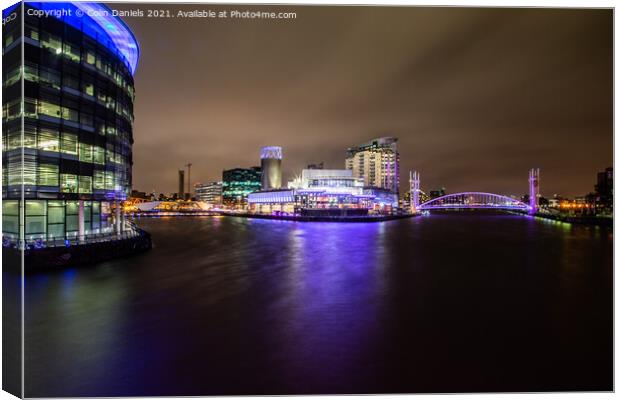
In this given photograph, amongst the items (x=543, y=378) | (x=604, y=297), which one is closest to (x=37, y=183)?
(x=543, y=378)

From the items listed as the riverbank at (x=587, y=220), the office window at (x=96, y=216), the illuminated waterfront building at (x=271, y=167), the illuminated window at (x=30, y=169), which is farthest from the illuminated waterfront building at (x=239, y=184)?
the illuminated window at (x=30, y=169)

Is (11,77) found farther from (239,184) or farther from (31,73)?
(239,184)

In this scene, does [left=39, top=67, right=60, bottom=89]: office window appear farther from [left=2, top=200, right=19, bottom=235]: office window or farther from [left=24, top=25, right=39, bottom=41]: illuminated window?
[left=2, top=200, right=19, bottom=235]: office window

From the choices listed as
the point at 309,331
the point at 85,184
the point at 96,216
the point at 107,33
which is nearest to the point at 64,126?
the point at 85,184

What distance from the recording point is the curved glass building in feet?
35.0

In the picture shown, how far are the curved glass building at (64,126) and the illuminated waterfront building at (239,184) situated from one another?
123m

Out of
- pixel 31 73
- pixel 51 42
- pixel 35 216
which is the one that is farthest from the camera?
pixel 35 216

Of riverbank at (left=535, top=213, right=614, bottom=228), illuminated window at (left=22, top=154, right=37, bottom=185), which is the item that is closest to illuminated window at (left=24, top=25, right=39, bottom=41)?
illuminated window at (left=22, top=154, right=37, bottom=185)

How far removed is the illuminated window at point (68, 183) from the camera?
12734mm

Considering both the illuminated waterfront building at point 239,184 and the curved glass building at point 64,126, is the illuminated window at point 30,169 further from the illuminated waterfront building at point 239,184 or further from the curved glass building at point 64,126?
the illuminated waterfront building at point 239,184

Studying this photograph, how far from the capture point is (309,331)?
25.9ft

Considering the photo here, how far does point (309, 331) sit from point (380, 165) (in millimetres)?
110554

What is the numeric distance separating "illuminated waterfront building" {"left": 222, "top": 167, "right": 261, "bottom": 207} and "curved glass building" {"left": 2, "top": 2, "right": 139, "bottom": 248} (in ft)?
404

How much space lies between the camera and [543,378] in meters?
5.96
